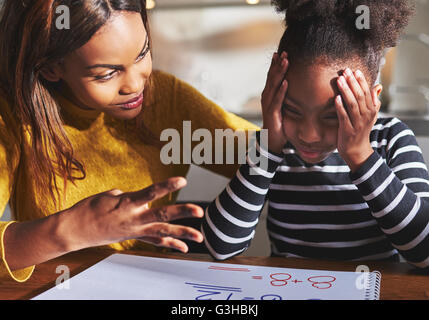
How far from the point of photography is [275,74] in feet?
2.14

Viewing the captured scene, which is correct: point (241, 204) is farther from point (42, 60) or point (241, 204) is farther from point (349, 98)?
point (42, 60)

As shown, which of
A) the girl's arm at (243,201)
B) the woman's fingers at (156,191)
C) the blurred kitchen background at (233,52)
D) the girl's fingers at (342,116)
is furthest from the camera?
the blurred kitchen background at (233,52)

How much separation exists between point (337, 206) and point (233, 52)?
6.82ft

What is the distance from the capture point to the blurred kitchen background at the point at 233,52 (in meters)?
2.51

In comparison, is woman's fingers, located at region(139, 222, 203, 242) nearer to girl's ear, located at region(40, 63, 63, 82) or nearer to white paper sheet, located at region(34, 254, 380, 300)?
white paper sheet, located at region(34, 254, 380, 300)

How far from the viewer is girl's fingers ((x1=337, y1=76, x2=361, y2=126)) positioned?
0.61m

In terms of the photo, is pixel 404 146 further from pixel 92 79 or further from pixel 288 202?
pixel 92 79

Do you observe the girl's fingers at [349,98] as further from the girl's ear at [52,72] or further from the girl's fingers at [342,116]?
the girl's ear at [52,72]

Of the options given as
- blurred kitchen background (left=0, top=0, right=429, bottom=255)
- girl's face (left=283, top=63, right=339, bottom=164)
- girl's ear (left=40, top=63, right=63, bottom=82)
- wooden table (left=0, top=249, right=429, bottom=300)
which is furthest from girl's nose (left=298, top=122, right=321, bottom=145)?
blurred kitchen background (left=0, top=0, right=429, bottom=255)

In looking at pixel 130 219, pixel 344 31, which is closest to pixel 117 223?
pixel 130 219

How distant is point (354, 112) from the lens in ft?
2.02

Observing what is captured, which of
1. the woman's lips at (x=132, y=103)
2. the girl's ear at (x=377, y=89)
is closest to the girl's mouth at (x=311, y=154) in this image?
the girl's ear at (x=377, y=89)

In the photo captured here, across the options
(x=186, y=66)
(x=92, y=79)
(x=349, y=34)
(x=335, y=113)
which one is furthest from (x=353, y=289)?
(x=186, y=66)

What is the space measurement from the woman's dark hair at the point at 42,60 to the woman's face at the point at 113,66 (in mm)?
12
